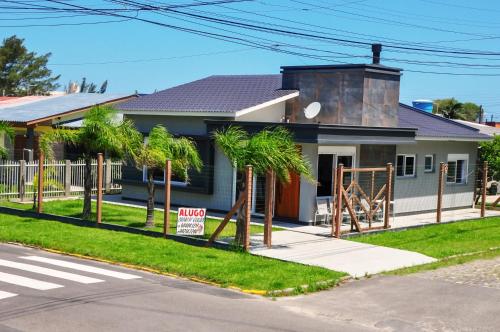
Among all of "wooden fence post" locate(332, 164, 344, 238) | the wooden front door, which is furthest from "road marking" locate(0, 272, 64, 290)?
the wooden front door

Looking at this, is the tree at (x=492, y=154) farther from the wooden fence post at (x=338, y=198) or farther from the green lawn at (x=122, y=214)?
the green lawn at (x=122, y=214)

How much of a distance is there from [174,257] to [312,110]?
911 cm

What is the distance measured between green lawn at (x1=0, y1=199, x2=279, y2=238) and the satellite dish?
14.7 ft

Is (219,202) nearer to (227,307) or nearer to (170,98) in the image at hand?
(170,98)

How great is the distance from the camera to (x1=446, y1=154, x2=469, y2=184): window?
2681 centimetres

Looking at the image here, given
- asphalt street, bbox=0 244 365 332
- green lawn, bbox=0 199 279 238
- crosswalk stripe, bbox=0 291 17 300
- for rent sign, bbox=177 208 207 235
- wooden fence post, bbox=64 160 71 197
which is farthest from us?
wooden fence post, bbox=64 160 71 197

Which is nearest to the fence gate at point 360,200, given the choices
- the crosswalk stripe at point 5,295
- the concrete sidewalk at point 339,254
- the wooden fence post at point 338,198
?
the wooden fence post at point 338,198

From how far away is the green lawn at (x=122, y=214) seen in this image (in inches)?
724

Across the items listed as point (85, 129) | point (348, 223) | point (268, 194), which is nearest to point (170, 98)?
point (85, 129)

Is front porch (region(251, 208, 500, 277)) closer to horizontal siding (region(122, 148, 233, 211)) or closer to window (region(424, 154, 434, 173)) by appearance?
horizontal siding (region(122, 148, 233, 211))

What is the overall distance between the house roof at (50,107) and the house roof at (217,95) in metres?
6.16

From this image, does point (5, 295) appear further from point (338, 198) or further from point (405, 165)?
point (405, 165)

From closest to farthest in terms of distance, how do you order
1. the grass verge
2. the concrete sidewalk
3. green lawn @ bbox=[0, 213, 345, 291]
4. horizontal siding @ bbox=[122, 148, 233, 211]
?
1. green lawn @ bbox=[0, 213, 345, 291]
2. the concrete sidewalk
3. the grass verge
4. horizontal siding @ bbox=[122, 148, 233, 211]

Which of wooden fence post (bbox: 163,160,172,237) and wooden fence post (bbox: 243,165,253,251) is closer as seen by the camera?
wooden fence post (bbox: 243,165,253,251)
